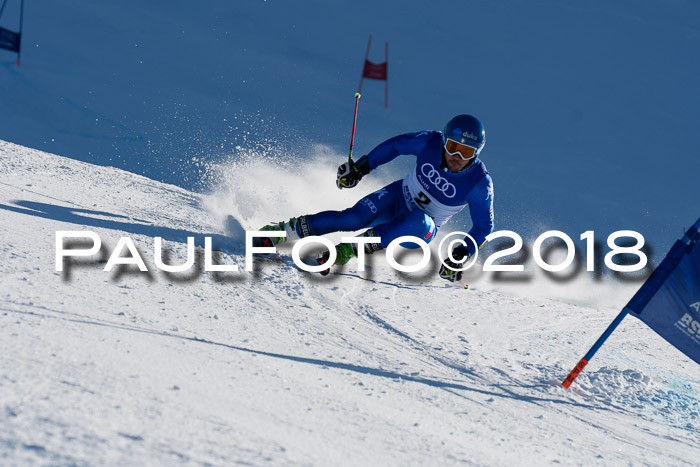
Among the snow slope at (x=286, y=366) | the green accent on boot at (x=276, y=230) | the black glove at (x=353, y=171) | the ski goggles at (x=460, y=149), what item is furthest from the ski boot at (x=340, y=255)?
the ski goggles at (x=460, y=149)

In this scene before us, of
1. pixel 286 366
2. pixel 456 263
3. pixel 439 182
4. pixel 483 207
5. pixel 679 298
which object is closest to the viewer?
pixel 286 366

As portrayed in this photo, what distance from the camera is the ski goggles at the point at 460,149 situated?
521 cm

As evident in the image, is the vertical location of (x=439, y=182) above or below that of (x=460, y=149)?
below

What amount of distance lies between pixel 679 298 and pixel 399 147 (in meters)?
2.68

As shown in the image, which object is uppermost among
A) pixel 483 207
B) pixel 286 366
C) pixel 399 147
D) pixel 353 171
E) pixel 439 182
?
pixel 399 147

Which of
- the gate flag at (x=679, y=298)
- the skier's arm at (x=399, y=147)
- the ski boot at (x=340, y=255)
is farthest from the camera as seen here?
the skier's arm at (x=399, y=147)

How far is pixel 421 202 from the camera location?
567cm

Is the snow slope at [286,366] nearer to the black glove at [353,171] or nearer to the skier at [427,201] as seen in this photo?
the skier at [427,201]

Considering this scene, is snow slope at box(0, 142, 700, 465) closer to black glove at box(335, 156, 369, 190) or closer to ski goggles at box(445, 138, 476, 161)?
black glove at box(335, 156, 369, 190)

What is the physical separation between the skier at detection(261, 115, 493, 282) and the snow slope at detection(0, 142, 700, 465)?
40 cm

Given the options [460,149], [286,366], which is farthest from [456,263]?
[286,366]

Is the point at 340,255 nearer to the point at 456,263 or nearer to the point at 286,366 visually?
the point at 456,263

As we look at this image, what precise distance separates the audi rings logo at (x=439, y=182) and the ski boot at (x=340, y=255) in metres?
0.87

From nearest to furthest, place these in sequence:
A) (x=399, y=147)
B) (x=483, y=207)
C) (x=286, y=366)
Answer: (x=286, y=366)
(x=483, y=207)
(x=399, y=147)
